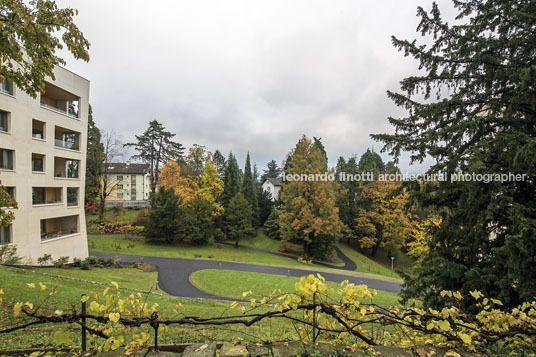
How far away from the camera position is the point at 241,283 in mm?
14812

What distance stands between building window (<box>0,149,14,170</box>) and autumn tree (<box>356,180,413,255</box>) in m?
29.2

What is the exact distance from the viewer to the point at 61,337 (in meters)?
1.70

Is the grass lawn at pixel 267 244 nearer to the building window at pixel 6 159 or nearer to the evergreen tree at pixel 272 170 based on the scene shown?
the building window at pixel 6 159

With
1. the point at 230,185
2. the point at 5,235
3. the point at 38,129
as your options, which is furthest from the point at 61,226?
the point at 230,185

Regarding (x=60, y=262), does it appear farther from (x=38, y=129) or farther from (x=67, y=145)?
(x=38, y=129)

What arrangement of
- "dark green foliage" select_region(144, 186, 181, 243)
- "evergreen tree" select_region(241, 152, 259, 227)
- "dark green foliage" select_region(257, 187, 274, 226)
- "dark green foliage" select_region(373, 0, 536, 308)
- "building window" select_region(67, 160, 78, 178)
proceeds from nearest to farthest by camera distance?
1. "dark green foliage" select_region(373, 0, 536, 308)
2. "building window" select_region(67, 160, 78, 178)
3. "dark green foliage" select_region(144, 186, 181, 243)
4. "evergreen tree" select_region(241, 152, 259, 227)
5. "dark green foliage" select_region(257, 187, 274, 226)

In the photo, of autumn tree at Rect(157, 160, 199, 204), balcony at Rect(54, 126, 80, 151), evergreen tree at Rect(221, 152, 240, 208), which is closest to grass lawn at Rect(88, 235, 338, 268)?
autumn tree at Rect(157, 160, 199, 204)

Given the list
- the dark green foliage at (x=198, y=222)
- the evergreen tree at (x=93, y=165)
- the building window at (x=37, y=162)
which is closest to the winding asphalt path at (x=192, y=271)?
the dark green foliage at (x=198, y=222)

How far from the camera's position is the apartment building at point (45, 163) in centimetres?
1291

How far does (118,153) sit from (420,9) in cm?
3119

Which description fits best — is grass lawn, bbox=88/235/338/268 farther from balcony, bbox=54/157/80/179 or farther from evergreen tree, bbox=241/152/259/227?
evergreen tree, bbox=241/152/259/227

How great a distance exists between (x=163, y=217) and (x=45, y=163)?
39.8 ft

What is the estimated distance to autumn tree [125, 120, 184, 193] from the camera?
38.3 metres

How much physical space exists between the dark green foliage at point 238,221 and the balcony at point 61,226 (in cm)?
1456
